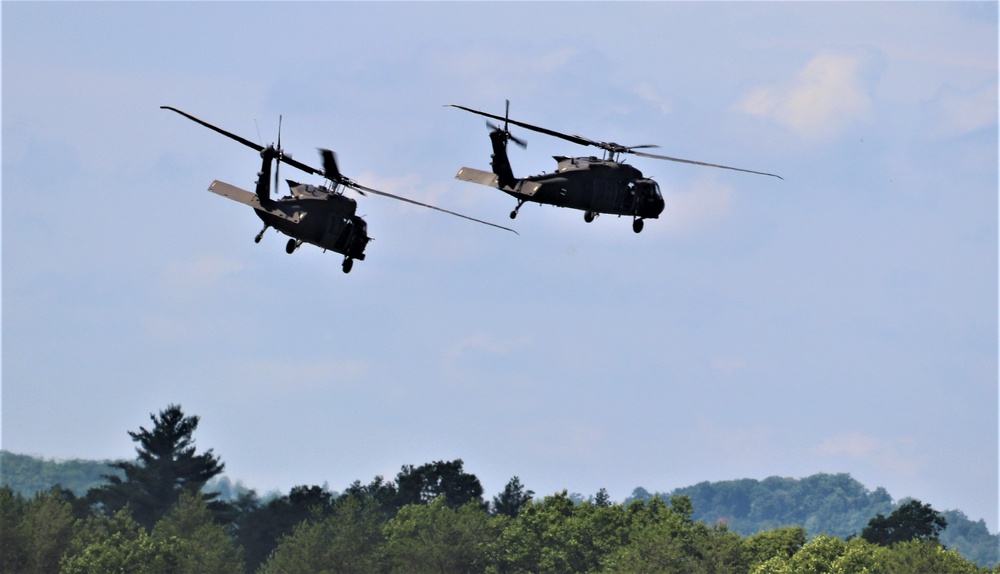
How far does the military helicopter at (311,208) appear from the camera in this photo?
76.8 meters

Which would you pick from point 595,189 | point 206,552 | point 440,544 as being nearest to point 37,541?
point 206,552

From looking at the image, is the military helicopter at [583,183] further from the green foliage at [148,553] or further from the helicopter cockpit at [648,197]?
the green foliage at [148,553]

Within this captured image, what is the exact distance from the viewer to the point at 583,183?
264ft

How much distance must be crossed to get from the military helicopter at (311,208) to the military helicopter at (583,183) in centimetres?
638

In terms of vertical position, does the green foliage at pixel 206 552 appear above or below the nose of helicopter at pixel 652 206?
below

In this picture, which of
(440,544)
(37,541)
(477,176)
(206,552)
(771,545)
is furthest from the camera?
(440,544)

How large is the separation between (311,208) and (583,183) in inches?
546

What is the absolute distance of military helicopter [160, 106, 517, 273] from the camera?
76750 millimetres

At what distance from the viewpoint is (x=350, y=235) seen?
261ft

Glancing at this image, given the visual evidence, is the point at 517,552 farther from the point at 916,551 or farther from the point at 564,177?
the point at 564,177

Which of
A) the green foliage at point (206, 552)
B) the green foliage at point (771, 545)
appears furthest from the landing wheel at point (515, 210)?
the green foliage at point (206, 552)

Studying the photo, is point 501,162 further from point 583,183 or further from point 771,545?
point 771,545

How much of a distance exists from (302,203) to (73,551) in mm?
120239

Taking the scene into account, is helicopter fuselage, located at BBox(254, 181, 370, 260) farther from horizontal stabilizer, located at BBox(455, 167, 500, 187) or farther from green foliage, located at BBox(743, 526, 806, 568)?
green foliage, located at BBox(743, 526, 806, 568)
